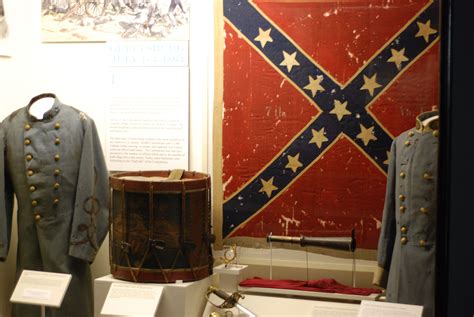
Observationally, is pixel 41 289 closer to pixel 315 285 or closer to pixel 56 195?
pixel 56 195

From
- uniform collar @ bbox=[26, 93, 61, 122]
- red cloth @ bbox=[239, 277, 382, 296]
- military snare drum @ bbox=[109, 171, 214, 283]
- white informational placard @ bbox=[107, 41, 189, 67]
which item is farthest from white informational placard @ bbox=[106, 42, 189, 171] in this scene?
red cloth @ bbox=[239, 277, 382, 296]

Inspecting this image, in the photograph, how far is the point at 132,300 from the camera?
2.85m

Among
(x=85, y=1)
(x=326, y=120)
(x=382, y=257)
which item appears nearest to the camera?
(x=382, y=257)

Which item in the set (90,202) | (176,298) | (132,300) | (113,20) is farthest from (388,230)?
(113,20)

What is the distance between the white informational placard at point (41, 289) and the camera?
2.75 meters

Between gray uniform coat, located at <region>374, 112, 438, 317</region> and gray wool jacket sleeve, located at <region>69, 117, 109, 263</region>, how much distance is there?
1.30 metres

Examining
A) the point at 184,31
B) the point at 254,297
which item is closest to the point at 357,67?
the point at 184,31

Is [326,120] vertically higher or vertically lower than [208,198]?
higher

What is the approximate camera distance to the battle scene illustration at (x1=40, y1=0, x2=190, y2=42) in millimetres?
3502

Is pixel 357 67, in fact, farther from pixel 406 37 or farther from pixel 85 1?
pixel 85 1

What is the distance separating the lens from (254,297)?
3.15m

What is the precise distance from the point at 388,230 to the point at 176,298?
0.90m

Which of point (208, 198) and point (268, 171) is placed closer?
point (208, 198)

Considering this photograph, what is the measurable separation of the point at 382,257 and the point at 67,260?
1.42 metres
